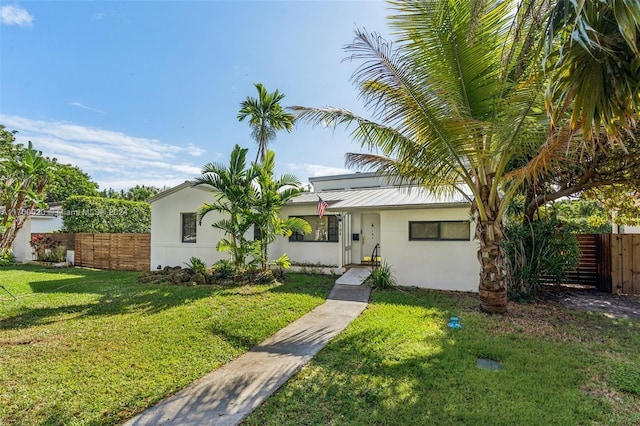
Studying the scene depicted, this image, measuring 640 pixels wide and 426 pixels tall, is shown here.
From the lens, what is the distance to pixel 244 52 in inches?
437

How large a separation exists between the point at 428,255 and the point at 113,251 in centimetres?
1627

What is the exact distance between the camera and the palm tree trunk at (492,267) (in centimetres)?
689

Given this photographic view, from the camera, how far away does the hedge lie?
61.6ft

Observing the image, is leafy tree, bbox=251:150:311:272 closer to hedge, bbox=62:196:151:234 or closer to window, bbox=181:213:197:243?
window, bbox=181:213:197:243

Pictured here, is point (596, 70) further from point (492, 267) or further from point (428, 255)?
point (428, 255)

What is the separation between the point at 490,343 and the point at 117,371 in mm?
6281

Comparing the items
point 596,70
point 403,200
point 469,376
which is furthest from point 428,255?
point 596,70

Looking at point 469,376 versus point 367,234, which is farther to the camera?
point 367,234

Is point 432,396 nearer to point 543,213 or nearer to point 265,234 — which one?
point 265,234

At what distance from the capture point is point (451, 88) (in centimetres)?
572

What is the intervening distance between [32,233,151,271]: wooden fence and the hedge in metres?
1.29

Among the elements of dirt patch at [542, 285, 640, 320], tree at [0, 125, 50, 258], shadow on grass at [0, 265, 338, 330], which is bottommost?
shadow on grass at [0, 265, 338, 330]

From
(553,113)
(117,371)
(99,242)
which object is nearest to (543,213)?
(553,113)

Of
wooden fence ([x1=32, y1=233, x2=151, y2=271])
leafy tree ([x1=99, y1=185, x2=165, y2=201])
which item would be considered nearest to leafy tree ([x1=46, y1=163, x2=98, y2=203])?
leafy tree ([x1=99, y1=185, x2=165, y2=201])
